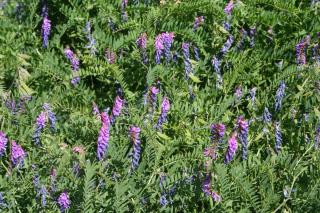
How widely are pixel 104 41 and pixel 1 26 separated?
813 mm

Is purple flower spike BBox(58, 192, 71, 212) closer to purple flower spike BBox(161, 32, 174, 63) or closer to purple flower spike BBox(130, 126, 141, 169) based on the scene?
purple flower spike BBox(130, 126, 141, 169)

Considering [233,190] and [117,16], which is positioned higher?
[117,16]

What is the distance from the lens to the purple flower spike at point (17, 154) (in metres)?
3.16

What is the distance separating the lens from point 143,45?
3910mm

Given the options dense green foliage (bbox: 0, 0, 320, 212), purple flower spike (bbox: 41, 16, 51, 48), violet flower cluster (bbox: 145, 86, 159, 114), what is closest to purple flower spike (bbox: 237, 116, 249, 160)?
dense green foliage (bbox: 0, 0, 320, 212)

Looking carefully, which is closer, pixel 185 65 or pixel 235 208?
pixel 235 208

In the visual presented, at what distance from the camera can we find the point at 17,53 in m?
4.23

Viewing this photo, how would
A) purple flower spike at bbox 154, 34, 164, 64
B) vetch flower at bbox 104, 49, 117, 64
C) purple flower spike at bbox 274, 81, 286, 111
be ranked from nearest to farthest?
purple flower spike at bbox 274, 81, 286, 111
purple flower spike at bbox 154, 34, 164, 64
vetch flower at bbox 104, 49, 117, 64

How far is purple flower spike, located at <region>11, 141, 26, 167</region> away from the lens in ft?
10.4

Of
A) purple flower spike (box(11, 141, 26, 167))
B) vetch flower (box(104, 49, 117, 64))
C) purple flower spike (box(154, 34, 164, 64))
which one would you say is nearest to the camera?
purple flower spike (box(11, 141, 26, 167))

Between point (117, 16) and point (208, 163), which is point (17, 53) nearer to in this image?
point (117, 16)

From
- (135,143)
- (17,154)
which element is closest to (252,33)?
(135,143)

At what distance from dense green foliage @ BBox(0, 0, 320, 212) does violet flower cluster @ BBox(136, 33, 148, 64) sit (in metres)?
0.06

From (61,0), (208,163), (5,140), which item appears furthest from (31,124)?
(61,0)
